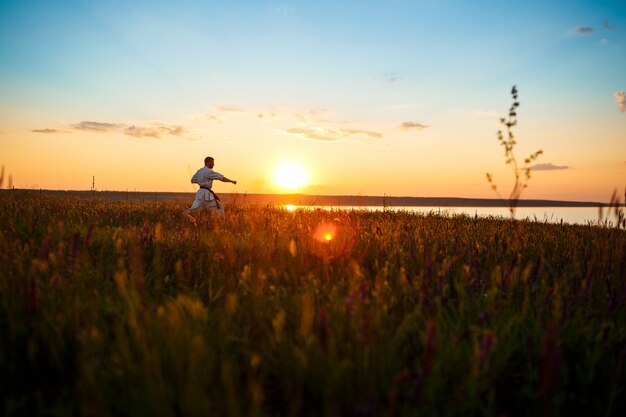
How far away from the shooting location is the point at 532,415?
5.56 feet

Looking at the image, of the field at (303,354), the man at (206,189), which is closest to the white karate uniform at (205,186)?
the man at (206,189)

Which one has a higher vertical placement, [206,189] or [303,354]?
[206,189]

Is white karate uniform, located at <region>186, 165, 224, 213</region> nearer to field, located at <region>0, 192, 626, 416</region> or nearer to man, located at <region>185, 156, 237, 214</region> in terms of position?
man, located at <region>185, 156, 237, 214</region>

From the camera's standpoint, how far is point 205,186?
38.7 ft

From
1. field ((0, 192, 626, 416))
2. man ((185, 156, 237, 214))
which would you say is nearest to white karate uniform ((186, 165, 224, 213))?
man ((185, 156, 237, 214))

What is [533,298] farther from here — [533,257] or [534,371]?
[533,257]

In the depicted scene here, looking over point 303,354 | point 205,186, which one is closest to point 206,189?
point 205,186

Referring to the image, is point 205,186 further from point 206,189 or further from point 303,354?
point 303,354

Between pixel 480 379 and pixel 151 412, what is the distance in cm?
132

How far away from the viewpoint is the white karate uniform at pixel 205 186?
11453mm

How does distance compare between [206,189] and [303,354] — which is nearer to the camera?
[303,354]

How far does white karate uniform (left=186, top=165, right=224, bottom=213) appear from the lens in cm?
1145

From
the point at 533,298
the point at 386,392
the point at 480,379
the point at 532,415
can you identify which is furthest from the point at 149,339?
the point at 533,298

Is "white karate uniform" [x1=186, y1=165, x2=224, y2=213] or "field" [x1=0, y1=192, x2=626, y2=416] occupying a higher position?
"white karate uniform" [x1=186, y1=165, x2=224, y2=213]
